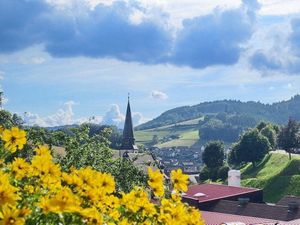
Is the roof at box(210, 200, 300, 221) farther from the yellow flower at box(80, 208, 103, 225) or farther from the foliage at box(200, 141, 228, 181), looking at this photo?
the foliage at box(200, 141, 228, 181)

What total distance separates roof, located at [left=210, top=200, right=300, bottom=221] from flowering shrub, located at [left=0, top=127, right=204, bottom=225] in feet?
120

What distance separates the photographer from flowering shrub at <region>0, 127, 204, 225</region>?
4211mm

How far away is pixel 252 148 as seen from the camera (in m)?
87.8

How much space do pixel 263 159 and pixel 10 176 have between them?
87654 mm

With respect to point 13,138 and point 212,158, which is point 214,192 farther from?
point 13,138

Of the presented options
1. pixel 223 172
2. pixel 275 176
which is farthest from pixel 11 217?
pixel 223 172

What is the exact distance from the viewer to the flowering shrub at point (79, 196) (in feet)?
13.8

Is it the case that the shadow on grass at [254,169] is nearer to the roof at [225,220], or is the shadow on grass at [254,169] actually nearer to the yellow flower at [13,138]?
the roof at [225,220]

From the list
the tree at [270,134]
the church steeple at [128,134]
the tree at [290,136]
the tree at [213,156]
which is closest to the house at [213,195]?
the tree at [290,136]

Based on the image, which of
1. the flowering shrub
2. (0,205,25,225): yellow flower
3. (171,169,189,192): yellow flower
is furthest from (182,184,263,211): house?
(0,205,25,225): yellow flower

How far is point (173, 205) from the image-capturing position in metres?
5.41

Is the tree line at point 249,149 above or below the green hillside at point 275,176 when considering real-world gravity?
above

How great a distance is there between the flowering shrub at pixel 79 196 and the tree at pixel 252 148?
83537 mm

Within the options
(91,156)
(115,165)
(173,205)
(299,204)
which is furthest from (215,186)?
(173,205)
